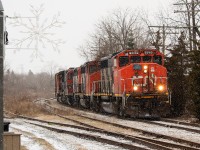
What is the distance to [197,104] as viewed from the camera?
58.4 ft

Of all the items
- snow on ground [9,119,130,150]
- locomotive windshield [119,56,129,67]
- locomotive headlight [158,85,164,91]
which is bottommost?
snow on ground [9,119,130,150]

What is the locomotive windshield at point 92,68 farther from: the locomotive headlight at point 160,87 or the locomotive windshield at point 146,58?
the locomotive headlight at point 160,87

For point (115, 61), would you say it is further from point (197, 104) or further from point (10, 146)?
point (10, 146)

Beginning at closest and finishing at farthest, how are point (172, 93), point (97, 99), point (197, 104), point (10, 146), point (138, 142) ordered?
point (10, 146)
point (138, 142)
point (197, 104)
point (172, 93)
point (97, 99)

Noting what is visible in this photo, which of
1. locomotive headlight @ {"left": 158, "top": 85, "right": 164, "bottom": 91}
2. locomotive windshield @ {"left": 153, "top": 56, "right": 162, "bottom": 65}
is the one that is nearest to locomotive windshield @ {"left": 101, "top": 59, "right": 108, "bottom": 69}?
locomotive windshield @ {"left": 153, "top": 56, "right": 162, "bottom": 65}

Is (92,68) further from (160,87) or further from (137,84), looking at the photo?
(160,87)

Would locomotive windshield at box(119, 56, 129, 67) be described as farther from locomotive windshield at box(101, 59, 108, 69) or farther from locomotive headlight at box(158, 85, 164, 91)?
locomotive windshield at box(101, 59, 108, 69)

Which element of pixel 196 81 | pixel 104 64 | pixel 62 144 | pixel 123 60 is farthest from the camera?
pixel 104 64

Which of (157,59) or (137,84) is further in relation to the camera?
(157,59)

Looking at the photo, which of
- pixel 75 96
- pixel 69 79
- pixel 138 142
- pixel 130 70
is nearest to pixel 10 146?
pixel 138 142

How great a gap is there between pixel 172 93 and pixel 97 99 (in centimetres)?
642

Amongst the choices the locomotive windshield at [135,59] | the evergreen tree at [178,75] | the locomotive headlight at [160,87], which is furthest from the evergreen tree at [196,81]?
the locomotive windshield at [135,59]

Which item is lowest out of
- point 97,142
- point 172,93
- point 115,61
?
point 97,142

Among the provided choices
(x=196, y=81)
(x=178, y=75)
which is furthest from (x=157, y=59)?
(x=196, y=81)
